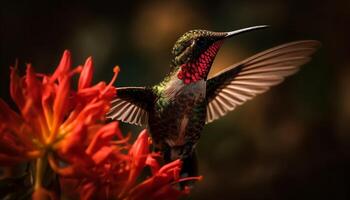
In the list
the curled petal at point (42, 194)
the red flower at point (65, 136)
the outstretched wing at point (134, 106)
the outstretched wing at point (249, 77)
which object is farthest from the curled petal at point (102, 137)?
the outstretched wing at point (249, 77)

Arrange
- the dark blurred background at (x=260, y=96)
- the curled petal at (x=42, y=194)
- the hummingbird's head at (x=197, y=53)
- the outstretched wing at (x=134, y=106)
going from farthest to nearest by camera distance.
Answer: the dark blurred background at (x=260, y=96), the outstretched wing at (x=134, y=106), the hummingbird's head at (x=197, y=53), the curled petal at (x=42, y=194)

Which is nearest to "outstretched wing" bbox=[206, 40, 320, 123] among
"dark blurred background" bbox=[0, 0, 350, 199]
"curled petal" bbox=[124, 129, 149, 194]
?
"curled petal" bbox=[124, 129, 149, 194]

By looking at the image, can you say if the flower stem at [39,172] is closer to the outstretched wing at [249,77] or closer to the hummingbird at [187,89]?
the hummingbird at [187,89]

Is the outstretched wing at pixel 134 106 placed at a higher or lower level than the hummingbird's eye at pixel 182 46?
lower

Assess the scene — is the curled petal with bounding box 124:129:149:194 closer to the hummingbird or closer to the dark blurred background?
the hummingbird

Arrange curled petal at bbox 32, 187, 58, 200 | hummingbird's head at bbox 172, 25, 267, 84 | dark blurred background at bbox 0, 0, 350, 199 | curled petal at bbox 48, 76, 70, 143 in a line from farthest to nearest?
dark blurred background at bbox 0, 0, 350, 199, hummingbird's head at bbox 172, 25, 267, 84, curled petal at bbox 48, 76, 70, 143, curled petal at bbox 32, 187, 58, 200

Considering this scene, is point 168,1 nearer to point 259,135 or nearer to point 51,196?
point 259,135

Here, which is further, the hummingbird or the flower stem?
the hummingbird

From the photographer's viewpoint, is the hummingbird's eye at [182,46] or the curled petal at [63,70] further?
the hummingbird's eye at [182,46]
